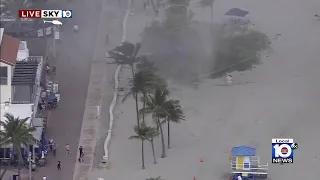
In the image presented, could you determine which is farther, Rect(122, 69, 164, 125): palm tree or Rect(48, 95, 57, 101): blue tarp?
Rect(48, 95, 57, 101): blue tarp

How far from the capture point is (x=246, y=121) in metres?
83.0

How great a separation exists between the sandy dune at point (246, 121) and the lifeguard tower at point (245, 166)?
115cm

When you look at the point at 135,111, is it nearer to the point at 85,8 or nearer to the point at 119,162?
the point at 119,162

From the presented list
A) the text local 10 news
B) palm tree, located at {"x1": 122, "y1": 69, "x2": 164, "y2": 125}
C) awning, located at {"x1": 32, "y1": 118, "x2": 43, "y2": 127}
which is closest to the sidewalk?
palm tree, located at {"x1": 122, "y1": 69, "x2": 164, "y2": 125}

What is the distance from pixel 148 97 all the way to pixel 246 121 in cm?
714

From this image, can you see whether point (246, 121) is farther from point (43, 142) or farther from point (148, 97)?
point (43, 142)

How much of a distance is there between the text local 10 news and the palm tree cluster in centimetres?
818

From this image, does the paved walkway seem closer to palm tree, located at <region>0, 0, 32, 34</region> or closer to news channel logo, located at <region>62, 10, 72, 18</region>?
news channel logo, located at <region>62, 10, 72, 18</region>

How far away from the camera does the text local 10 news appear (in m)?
95.2

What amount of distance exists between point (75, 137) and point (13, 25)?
18481 millimetres

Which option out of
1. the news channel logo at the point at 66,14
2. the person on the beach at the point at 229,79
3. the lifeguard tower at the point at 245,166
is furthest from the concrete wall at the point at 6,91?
the news channel logo at the point at 66,14

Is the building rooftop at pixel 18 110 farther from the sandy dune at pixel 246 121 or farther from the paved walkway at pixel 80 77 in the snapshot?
the sandy dune at pixel 246 121

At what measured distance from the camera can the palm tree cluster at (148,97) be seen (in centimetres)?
7594

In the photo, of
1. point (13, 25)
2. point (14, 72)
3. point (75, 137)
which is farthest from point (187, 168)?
point (13, 25)
